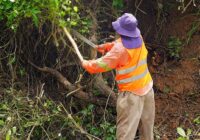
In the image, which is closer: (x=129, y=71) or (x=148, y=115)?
(x=129, y=71)

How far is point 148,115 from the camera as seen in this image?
429 cm

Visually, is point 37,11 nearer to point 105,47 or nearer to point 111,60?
point 105,47

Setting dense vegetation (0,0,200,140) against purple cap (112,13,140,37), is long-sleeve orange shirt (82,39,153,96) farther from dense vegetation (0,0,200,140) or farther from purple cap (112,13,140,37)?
dense vegetation (0,0,200,140)

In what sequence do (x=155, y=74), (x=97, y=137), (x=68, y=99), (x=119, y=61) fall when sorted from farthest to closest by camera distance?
(x=155, y=74), (x=68, y=99), (x=97, y=137), (x=119, y=61)

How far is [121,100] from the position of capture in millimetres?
4105

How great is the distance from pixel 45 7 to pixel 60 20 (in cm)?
20

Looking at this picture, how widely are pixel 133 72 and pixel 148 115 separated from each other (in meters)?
0.53

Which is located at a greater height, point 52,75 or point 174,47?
point 174,47

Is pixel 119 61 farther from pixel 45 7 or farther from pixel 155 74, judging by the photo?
pixel 155 74

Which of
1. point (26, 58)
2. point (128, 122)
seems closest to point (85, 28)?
point (26, 58)

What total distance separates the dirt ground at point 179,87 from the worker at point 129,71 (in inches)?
27.6

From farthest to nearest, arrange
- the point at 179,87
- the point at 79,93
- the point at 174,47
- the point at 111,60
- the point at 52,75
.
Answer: the point at 174,47
the point at 179,87
the point at 52,75
the point at 79,93
the point at 111,60

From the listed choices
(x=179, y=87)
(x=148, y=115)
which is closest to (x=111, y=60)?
(x=148, y=115)

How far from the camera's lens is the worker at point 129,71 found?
3.91 meters
